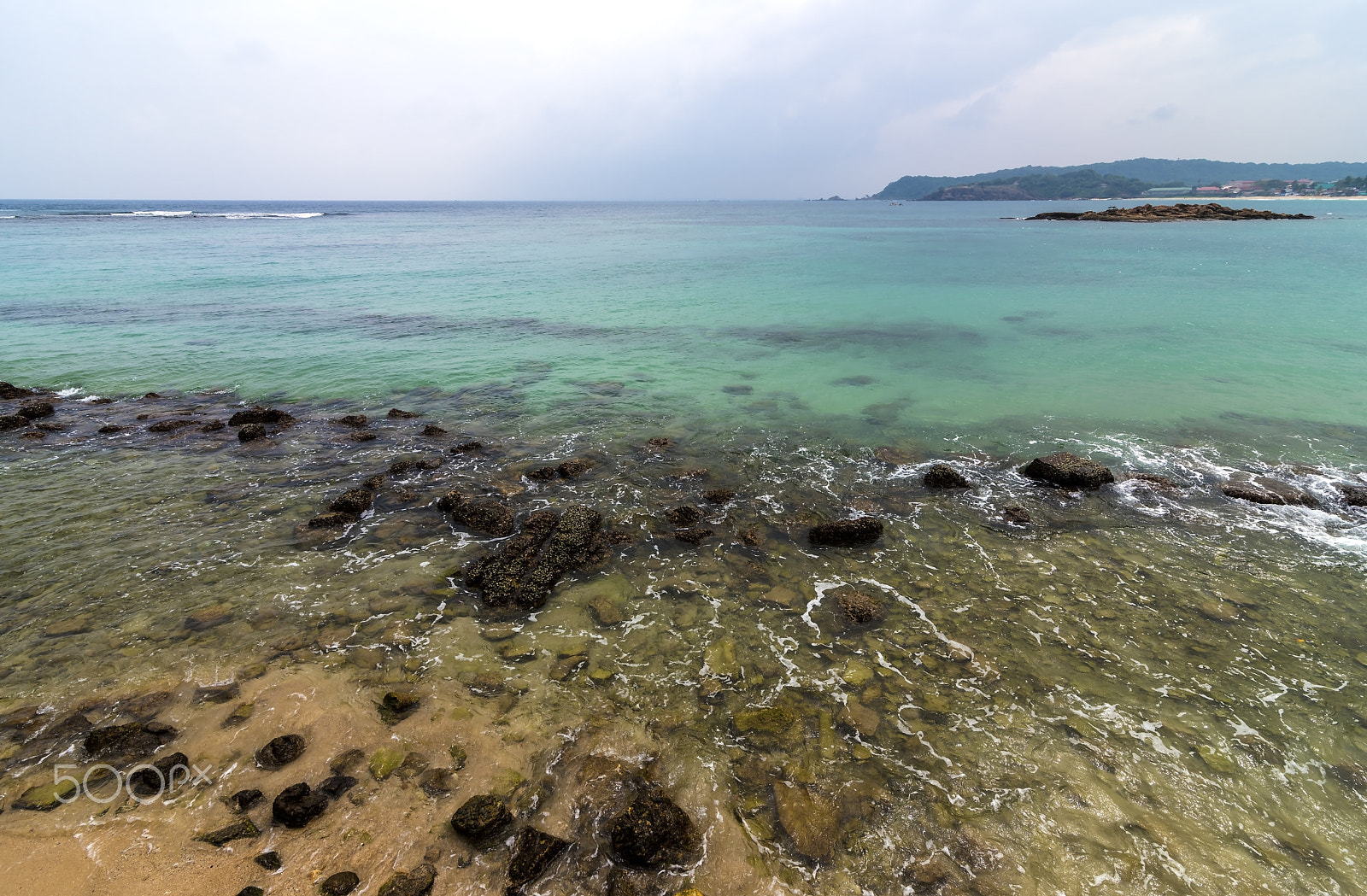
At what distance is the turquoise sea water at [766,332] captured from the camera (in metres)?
17.0

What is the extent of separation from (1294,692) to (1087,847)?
4.28 metres

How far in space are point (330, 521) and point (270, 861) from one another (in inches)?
262

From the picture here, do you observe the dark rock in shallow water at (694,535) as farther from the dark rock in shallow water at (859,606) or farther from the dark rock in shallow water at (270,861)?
the dark rock in shallow water at (270,861)

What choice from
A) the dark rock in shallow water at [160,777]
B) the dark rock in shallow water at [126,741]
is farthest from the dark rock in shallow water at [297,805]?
the dark rock in shallow water at [126,741]

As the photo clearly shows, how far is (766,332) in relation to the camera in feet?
87.0

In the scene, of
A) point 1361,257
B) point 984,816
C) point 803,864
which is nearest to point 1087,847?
point 984,816

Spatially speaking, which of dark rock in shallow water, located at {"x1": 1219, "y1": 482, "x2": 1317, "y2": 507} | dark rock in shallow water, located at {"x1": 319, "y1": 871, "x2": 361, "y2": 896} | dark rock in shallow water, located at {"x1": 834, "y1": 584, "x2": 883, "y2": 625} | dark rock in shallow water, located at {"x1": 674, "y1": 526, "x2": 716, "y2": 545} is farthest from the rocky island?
dark rock in shallow water, located at {"x1": 319, "y1": 871, "x2": 361, "y2": 896}

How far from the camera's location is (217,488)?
37.6 ft

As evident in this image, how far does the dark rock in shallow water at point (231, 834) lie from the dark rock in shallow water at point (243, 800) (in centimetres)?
15

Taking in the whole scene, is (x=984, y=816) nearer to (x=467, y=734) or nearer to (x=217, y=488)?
(x=467, y=734)

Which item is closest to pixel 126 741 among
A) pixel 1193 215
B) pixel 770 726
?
pixel 770 726

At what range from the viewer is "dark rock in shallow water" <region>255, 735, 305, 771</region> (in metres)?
5.57

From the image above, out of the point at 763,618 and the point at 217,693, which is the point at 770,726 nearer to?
the point at 763,618

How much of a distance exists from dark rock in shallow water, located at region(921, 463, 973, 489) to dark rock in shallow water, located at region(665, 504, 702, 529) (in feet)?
17.3
